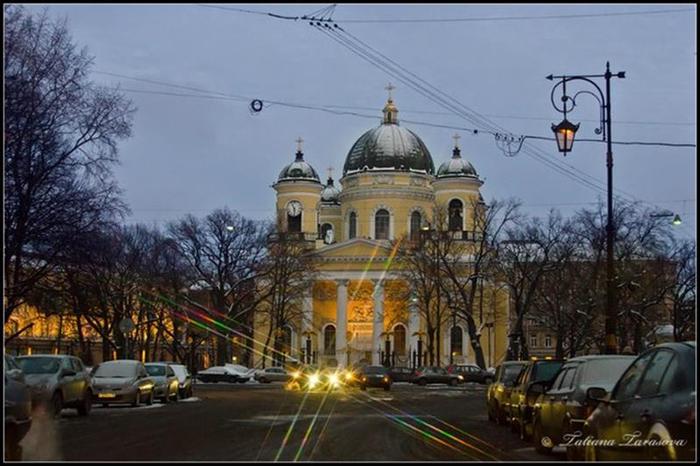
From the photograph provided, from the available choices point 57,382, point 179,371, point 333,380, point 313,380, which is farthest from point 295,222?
point 57,382

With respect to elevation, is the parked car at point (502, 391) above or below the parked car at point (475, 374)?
above

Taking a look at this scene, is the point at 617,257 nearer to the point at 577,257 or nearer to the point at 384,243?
the point at 577,257

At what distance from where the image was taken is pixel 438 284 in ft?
230

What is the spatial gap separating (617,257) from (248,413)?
33.8 m

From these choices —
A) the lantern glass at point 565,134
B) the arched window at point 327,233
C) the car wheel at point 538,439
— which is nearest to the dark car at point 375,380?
the lantern glass at point 565,134

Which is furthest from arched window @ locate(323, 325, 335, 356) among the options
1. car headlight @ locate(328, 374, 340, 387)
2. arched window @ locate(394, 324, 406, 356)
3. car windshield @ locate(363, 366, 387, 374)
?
car windshield @ locate(363, 366, 387, 374)

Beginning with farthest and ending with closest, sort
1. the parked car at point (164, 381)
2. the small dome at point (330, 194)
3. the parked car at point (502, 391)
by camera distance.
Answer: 1. the small dome at point (330, 194)
2. the parked car at point (164, 381)
3. the parked car at point (502, 391)

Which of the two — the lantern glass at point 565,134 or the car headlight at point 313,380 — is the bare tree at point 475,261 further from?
the lantern glass at point 565,134

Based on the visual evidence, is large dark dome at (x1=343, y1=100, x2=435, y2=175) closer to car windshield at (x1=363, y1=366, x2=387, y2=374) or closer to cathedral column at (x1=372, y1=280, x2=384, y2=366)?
cathedral column at (x1=372, y1=280, x2=384, y2=366)

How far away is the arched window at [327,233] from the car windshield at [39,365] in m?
82.9

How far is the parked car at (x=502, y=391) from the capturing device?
75.9ft

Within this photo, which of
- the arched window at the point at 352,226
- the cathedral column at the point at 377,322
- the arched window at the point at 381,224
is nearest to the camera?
the cathedral column at the point at 377,322

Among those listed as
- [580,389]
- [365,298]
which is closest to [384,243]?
[365,298]

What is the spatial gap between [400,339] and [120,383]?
230ft
